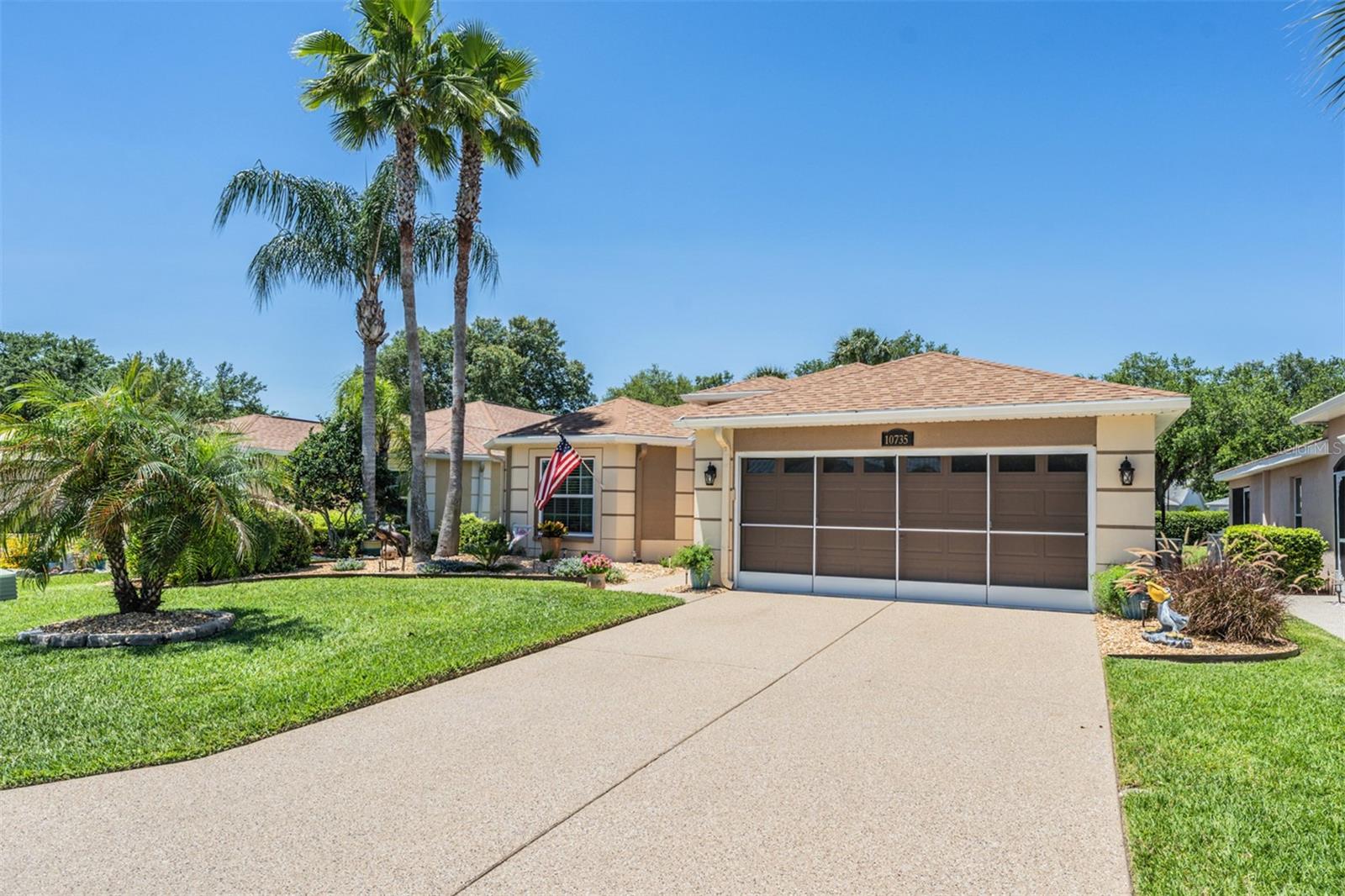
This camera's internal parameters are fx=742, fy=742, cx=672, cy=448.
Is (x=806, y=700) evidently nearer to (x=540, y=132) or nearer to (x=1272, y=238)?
(x=540, y=132)

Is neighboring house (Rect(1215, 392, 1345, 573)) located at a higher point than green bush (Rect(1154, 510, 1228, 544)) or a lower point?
higher

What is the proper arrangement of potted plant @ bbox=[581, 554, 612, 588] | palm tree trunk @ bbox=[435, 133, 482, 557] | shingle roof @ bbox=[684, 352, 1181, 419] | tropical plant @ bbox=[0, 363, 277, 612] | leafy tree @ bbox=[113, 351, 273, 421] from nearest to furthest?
1. tropical plant @ bbox=[0, 363, 277, 612]
2. shingle roof @ bbox=[684, 352, 1181, 419]
3. potted plant @ bbox=[581, 554, 612, 588]
4. palm tree trunk @ bbox=[435, 133, 482, 557]
5. leafy tree @ bbox=[113, 351, 273, 421]

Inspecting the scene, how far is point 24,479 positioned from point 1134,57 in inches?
647

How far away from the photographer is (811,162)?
1705 cm

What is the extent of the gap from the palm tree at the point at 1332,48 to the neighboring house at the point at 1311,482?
30.3 ft

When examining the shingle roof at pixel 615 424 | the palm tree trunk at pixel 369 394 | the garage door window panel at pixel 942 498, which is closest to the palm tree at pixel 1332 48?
the garage door window panel at pixel 942 498

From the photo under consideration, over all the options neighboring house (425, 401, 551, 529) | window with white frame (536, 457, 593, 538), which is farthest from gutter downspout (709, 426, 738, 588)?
neighboring house (425, 401, 551, 529)

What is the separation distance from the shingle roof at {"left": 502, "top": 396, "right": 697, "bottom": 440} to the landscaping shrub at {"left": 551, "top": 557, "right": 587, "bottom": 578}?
3732mm

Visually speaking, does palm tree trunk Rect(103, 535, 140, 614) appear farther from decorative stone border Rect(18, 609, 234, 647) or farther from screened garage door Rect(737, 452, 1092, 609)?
screened garage door Rect(737, 452, 1092, 609)

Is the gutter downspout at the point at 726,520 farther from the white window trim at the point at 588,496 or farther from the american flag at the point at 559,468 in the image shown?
the white window trim at the point at 588,496

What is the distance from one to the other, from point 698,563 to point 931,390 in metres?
4.83

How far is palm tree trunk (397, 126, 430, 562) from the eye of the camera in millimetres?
14992

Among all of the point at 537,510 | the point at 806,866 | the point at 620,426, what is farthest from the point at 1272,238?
the point at 806,866

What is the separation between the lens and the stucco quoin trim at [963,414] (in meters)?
10.2
